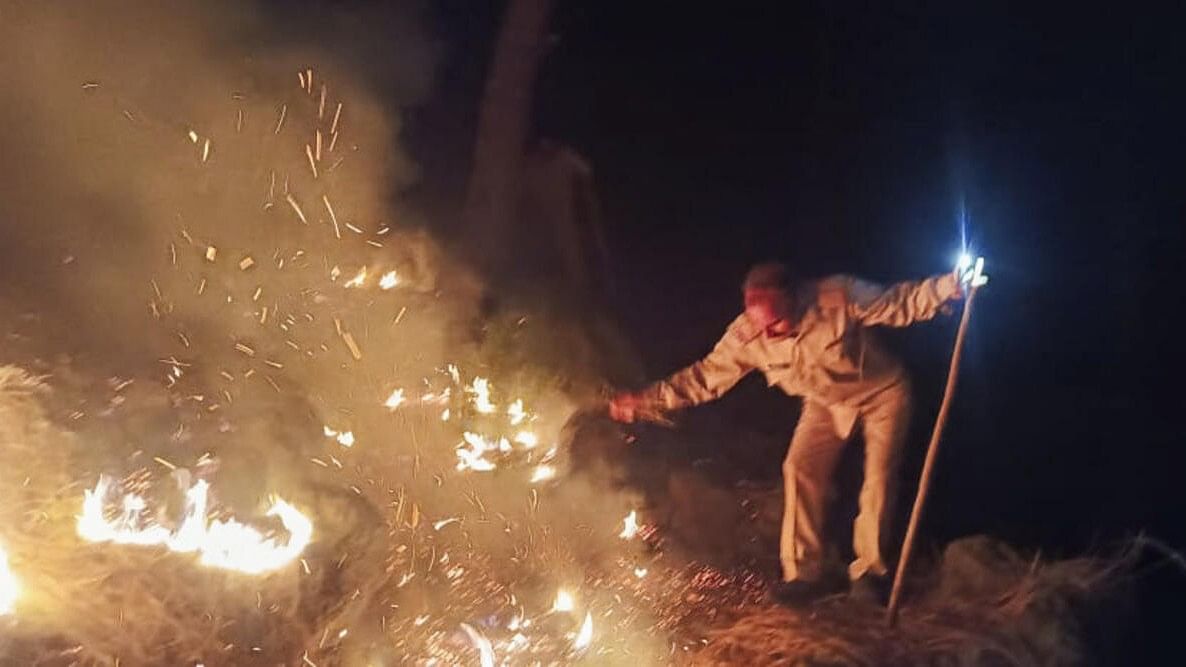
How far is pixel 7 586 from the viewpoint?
7.27ft

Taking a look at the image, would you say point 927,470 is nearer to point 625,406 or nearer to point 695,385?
point 695,385

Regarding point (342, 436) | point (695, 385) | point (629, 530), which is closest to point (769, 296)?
point (695, 385)

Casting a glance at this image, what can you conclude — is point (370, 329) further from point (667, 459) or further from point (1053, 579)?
point (1053, 579)

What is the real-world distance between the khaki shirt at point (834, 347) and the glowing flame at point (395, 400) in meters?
0.67

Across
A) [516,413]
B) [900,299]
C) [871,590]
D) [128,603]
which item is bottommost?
[871,590]

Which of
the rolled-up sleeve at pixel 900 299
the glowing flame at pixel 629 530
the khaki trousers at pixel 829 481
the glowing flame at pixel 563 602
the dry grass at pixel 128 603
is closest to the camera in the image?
the dry grass at pixel 128 603

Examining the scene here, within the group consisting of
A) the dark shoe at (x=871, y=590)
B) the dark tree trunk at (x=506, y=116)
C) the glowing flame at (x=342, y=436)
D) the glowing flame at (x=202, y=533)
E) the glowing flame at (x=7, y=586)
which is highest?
the dark tree trunk at (x=506, y=116)

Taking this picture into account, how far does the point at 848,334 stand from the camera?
8.00 ft

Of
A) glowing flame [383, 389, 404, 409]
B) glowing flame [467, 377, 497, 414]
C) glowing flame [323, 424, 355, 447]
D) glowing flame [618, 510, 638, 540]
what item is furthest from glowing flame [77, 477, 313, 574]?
glowing flame [618, 510, 638, 540]

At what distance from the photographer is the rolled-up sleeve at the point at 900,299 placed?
2.37 meters

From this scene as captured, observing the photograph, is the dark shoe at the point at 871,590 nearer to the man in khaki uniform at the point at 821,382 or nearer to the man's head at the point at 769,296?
the man in khaki uniform at the point at 821,382

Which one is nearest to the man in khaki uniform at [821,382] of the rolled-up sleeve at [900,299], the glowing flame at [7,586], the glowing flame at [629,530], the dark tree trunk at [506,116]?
the rolled-up sleeve at [900,299]

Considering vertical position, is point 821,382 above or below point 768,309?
below

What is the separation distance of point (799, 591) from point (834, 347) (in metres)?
0.56
